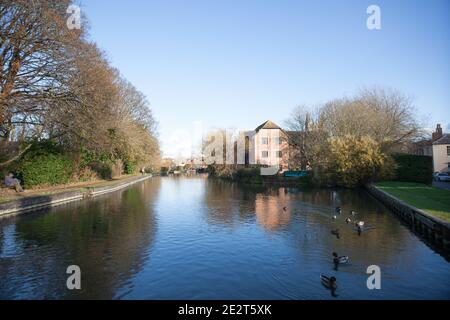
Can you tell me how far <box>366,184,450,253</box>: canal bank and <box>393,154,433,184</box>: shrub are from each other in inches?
881

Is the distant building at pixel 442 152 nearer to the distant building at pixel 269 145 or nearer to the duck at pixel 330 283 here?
the distant building at pixel 269 145

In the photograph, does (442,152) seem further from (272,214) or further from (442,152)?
(272,214)

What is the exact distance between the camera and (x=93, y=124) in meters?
30.4

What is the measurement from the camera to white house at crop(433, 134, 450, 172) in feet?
205

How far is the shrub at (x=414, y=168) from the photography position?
1746 inches

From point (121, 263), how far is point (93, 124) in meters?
20.4

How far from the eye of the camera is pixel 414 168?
45.3 metres

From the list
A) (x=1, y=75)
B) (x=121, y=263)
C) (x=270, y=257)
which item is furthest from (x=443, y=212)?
(x=1, y=75)

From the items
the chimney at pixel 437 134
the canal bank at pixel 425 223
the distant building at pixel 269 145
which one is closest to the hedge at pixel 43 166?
the canal bank at pixel 425 223

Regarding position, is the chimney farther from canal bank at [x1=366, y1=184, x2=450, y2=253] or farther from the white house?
canal bank at [x1=366, y1=184, x2=450, y2=253]

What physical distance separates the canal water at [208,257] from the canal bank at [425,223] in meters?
0.70

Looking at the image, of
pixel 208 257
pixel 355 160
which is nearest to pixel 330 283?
pixel 208 257

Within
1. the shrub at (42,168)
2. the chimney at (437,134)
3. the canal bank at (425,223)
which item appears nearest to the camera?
the canal bank at (425,223)

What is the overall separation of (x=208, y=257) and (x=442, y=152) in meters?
64.5
